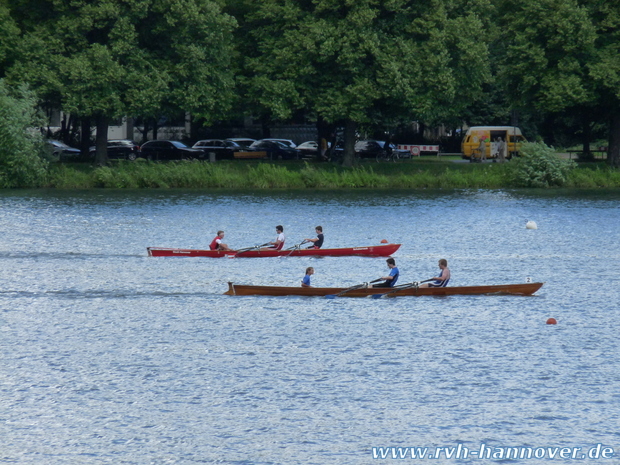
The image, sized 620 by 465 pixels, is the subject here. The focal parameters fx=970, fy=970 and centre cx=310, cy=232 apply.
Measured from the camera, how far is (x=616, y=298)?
3997cm

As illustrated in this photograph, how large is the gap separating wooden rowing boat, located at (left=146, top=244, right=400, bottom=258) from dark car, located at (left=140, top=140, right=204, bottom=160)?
142ft

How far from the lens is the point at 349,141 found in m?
82.4

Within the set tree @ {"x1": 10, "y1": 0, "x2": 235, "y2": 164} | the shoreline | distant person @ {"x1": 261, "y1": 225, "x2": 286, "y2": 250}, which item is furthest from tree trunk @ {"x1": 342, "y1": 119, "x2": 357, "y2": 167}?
distant person @ {"x1": 261, "y1": 225, "x2": 286, "y2": 250}

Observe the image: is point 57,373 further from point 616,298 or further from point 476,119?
point 476,119

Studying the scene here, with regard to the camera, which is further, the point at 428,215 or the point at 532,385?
the point at 428,215

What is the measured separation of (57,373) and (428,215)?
40.2 metres

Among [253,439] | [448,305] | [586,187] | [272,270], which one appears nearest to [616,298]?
[448,305]

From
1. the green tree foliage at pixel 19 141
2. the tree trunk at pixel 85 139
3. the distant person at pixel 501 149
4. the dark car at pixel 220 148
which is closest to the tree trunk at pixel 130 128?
the dark car at pixel 220 148

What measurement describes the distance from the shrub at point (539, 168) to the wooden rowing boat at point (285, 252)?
31221mm

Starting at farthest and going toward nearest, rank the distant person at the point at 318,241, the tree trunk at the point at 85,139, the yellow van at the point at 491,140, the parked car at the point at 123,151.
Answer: the parked car at the point at 123,151, the yellow van at the point at 491,140, the tree trunk at the point at 85,139, the distant person at the point at 318,241

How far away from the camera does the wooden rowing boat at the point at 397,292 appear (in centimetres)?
3788

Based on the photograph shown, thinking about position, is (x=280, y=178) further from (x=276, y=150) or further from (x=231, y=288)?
(x=231, y=288)

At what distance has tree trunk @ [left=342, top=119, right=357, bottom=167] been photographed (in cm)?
8169

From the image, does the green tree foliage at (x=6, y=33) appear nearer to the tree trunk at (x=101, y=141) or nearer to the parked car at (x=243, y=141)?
the tree trunk at (x=101, y=141)
